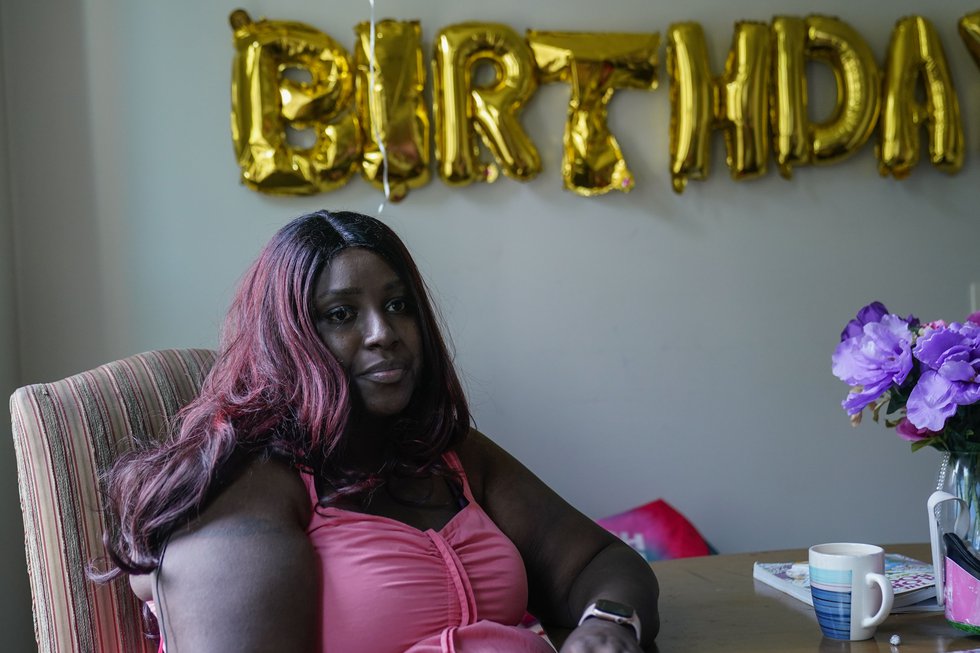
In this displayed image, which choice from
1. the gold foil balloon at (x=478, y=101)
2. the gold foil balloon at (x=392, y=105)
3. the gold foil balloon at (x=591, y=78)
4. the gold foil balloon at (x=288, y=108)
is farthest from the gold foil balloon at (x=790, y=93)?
the gold foil balloon at (x=288, y=108)

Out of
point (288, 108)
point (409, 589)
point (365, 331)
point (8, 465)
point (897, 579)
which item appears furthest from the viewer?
point (288, 108)

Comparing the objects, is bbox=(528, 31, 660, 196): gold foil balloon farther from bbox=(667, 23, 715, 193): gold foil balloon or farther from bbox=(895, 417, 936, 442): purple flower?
bbox=(895, 417, 936, 442): purple flower

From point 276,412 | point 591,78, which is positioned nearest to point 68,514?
point 276,412

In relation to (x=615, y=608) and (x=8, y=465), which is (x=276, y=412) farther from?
(x=8, y=465)

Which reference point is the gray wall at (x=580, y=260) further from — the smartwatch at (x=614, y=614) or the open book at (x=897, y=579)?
the smartwatch at (x=614, y=614)

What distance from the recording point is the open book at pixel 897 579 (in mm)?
1341

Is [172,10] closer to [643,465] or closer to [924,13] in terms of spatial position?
[643,465]

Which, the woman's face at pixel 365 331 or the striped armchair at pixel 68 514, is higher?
the woman's face at pixel 365 331

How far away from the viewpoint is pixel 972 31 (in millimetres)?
2232

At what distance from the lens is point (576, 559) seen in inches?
55.2

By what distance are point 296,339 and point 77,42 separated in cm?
116

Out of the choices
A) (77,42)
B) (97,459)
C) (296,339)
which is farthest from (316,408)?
(77,42)

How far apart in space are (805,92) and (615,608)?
1.42 metres

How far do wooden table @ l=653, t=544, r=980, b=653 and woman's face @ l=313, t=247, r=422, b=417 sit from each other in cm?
46
